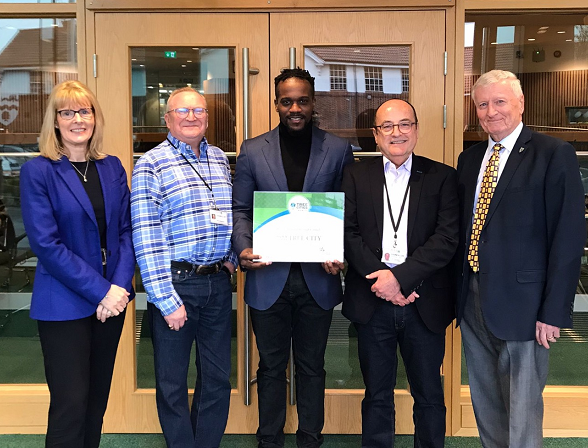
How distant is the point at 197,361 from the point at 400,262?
3.62 ft

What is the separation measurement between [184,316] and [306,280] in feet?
1.92

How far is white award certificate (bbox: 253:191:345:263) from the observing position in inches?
97.9

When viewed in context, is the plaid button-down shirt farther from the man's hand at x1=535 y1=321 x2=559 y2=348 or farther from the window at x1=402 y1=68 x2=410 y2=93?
the man's hand at x1=535 y1=321 x2=559 y2=348

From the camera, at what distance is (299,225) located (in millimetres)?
2494

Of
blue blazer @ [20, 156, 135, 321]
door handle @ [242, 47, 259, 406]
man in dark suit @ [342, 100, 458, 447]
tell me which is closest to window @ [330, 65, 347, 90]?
door handle @ [242, 47, 259, 406]

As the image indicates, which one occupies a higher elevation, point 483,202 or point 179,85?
point 179,85

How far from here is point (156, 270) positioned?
7.84 ft

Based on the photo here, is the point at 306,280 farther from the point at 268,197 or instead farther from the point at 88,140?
the point at 88,140

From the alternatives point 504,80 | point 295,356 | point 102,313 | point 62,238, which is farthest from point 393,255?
point 62,238

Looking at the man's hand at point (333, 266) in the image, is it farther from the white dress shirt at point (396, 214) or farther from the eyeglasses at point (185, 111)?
the eyeglasses at point (185, 111)

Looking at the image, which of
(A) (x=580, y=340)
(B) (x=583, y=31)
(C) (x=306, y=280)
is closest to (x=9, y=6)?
(C) (x=306, y=280)

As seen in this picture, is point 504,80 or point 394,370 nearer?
point 504,80

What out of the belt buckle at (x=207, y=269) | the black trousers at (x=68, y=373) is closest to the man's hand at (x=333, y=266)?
the belt buckle at (x=207, y=269)

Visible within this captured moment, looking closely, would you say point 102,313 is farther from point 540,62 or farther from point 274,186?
point 540,62
